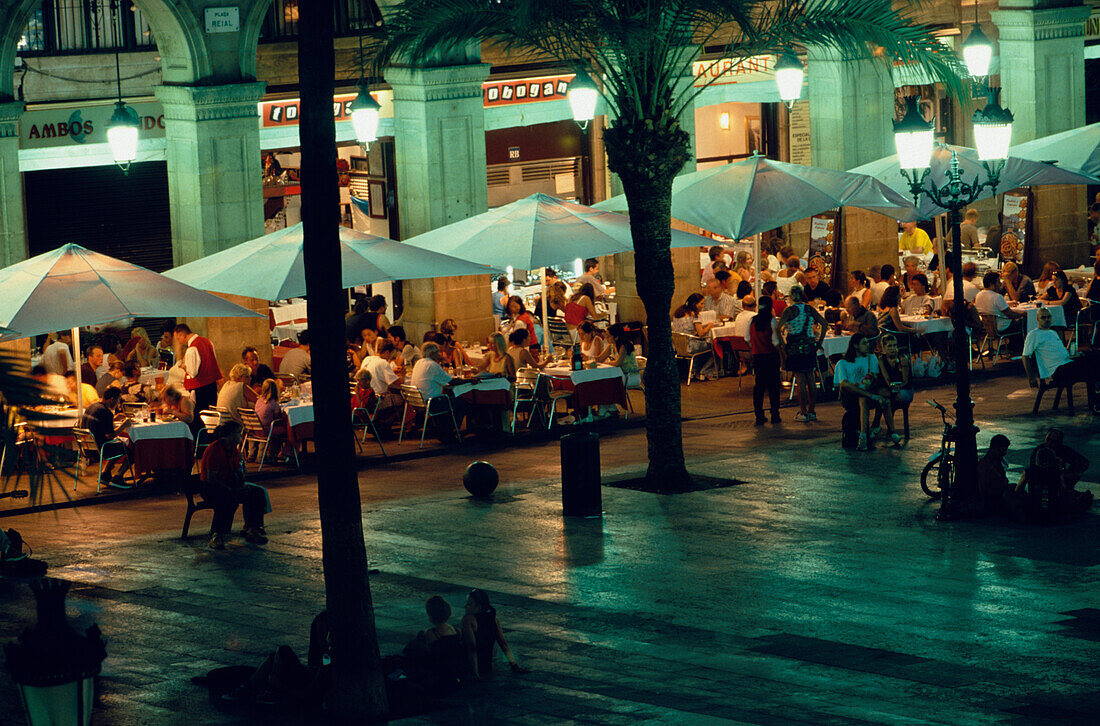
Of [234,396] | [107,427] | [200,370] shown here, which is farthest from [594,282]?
[107,427]

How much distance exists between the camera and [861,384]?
19359mm

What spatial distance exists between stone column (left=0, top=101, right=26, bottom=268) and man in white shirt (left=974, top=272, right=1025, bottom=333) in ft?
42.4

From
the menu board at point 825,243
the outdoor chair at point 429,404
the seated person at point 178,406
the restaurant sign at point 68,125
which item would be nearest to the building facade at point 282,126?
the restaurant sign at point 68,125

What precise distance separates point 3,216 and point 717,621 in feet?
40.8

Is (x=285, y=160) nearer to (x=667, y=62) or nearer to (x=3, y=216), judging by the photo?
(x=3, y=216)

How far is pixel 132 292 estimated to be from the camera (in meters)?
18.4

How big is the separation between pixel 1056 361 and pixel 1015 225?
431 inches

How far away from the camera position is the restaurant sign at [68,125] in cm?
2284

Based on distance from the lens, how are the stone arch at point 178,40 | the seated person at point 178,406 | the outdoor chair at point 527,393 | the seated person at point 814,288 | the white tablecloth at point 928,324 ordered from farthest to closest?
the seated person at point 814,288
the white tablecloth at point 928,324
the stone arch at point 178,40
the outdoor chair at point 527,393
the seated person at point 178,406

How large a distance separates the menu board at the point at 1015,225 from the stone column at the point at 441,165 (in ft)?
32.4

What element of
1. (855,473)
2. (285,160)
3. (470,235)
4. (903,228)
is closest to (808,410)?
(855,473)

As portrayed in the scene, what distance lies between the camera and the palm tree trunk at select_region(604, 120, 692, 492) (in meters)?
17.5

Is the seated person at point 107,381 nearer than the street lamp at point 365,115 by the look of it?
Yes

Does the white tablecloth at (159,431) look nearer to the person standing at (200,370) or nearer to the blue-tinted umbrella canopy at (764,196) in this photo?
the person standing at (200,370)
